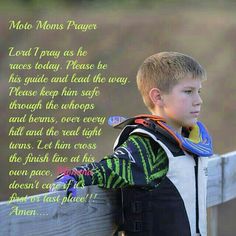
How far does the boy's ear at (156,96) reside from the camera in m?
2.44

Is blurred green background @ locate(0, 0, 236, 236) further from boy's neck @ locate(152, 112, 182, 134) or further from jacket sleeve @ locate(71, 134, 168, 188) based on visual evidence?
jacket sleeve @ locate(71, 134, 168, 188)

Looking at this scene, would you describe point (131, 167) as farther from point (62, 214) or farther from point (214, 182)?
point (214, 182)

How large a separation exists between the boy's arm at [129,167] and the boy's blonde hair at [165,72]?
267mm

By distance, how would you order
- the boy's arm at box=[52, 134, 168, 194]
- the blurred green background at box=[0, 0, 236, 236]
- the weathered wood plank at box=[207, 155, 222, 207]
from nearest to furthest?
the boy's arm at box=[52, 134, 168, 194]
the weathered wood plank at box=[207, 155, 222, 207]
the blurred green background at box=[0, 0, 236, 236]

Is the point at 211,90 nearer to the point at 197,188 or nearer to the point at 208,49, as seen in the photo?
the point at 208,49

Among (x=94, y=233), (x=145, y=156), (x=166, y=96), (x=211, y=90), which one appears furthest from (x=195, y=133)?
(x=211, y=90)

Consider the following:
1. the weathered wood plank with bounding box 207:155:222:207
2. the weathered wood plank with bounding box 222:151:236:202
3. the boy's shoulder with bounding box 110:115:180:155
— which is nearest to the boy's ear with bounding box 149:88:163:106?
the boy's shoulder with bounding box 110:115:180:155

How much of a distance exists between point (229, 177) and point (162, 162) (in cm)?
112

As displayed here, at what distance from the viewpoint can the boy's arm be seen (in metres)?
2.15

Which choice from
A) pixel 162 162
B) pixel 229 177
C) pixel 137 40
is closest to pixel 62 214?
pixel 162 162

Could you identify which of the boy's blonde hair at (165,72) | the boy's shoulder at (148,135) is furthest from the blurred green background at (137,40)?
the boy's shoulder at (148,135)

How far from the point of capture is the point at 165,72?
242 centimetres

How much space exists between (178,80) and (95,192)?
50 cm

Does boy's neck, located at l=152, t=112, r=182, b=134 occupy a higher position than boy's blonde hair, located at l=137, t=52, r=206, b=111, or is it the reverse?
boy's blonde hair, located at l=137, t=52, r=206, b=111
